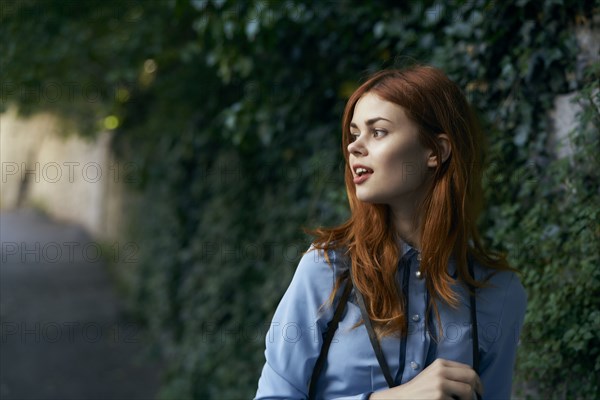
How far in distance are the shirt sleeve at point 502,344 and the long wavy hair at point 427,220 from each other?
93mm

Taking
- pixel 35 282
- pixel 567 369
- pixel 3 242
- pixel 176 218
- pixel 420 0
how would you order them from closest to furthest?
pixel 567 369
pixel 420 0
pixel 176 218
pixel 35 282
pixel 3 242

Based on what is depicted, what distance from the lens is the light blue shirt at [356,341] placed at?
1.92 meters

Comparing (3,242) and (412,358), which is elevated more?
(412,358)

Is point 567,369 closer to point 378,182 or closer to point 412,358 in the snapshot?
point 412,358

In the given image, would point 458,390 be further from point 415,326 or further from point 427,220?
point 427,220

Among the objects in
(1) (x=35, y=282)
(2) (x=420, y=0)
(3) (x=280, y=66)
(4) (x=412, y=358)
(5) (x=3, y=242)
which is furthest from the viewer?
(5) (x=3, y=242)

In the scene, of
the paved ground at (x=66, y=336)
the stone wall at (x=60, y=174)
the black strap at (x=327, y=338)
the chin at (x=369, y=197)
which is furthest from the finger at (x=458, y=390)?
the stone wall at (x=60, y=174)

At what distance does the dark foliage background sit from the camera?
9.61 ft

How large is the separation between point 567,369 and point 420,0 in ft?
6.47

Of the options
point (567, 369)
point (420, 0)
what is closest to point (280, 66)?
point (420, 0)

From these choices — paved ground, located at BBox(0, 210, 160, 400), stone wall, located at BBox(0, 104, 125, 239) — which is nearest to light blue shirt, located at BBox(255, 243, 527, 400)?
paved ground, located at BBox(0, 210, 160, 400)

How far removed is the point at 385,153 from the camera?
A: 6.50ft

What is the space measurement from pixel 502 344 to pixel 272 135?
2975 mm

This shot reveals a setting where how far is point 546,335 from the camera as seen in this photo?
9.49ft
